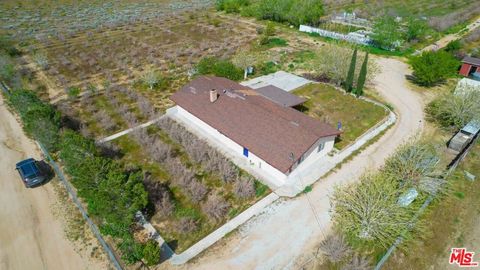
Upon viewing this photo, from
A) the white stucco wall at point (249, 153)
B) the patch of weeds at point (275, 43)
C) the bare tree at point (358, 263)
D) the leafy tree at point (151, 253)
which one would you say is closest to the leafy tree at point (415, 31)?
the patch of weeds at point (275, 43)

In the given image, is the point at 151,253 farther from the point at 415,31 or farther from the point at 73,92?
the point at 415,31

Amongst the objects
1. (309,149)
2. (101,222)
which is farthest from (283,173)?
(101,222)

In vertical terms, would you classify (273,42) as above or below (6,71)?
below

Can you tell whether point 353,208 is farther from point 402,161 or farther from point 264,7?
point 264,7

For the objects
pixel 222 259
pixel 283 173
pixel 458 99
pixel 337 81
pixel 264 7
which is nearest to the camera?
pixel 222 259

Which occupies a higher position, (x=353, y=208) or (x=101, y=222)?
Answer: (x=353, y=208)

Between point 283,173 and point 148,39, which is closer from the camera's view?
point 283,173

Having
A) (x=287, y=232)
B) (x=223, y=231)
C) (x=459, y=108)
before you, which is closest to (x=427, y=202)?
(x=287, y=232)
